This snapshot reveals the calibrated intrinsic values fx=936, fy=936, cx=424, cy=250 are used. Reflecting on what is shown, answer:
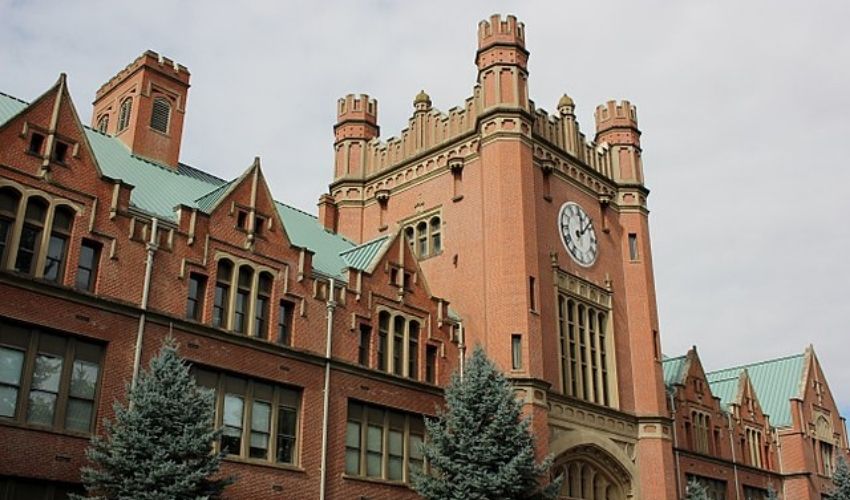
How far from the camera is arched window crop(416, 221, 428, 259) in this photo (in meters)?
40.7

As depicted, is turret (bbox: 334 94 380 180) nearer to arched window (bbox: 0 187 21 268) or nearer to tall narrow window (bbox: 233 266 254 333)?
tall narrow window (bbox: 233 266 254 333)

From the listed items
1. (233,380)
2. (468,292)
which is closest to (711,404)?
(468,292)

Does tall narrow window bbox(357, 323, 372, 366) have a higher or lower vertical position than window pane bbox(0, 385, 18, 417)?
higher

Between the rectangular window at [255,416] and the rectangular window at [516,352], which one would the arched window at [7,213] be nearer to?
the rectangular window at [255,416]

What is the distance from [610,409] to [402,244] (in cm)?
1168

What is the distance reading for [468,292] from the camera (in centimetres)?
3744

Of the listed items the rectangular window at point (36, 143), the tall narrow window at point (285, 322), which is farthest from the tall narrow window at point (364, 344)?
the rectangular window at point (36, 143)

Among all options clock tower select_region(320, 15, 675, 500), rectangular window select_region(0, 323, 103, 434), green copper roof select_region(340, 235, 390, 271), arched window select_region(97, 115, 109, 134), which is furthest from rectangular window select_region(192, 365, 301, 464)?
arched window select_region(97, 115, 109, 134)

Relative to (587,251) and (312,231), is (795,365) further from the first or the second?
(312,231)

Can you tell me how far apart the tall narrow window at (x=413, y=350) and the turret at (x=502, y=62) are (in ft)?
34.1

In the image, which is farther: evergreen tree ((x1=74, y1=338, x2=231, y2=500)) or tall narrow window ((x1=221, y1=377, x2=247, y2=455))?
tall narrow window ((x1=221, y1=377, x2=247, y2=455))

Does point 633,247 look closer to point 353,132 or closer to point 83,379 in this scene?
point 353,132

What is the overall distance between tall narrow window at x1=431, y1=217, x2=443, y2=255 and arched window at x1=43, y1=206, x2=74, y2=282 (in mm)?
17641

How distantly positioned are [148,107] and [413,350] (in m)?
14.6
